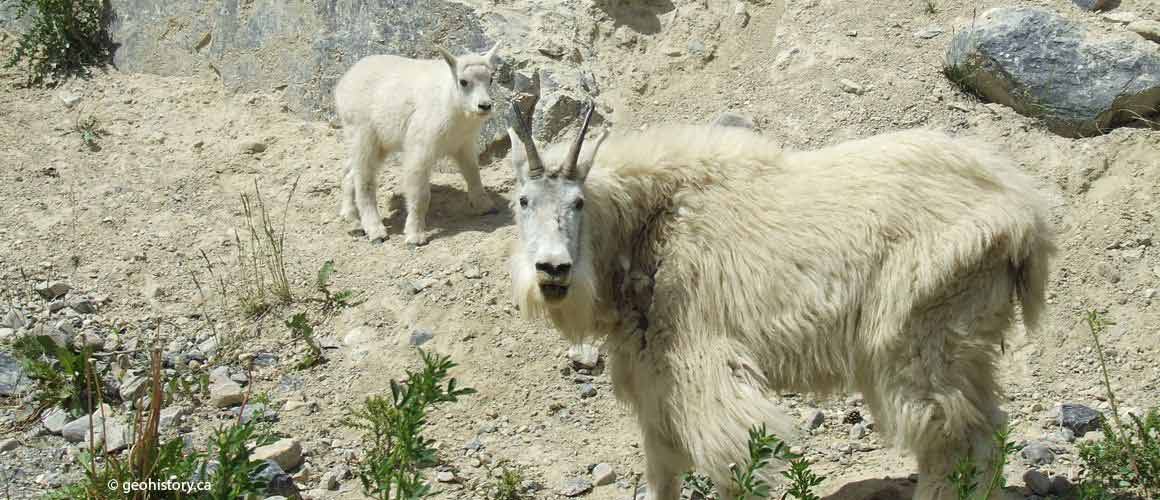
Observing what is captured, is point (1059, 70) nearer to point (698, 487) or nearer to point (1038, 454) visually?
point (1038, 454)

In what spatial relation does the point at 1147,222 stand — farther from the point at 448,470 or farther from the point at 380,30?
the point at 380,30

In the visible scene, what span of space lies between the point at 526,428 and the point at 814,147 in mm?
3574

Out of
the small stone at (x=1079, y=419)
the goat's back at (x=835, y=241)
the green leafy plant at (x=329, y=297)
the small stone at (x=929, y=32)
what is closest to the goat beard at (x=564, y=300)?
the goat's back at (x=835, y=241)

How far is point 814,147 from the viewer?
339 inches

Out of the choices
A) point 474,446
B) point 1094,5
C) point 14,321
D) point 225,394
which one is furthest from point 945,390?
point 14,321

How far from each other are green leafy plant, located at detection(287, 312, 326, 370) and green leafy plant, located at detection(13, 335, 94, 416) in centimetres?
139

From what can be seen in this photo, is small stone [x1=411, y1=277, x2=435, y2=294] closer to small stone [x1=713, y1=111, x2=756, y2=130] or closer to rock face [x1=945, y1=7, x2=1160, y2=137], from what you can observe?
small stone [x1=713, y1=111, x2=756, y2=130]

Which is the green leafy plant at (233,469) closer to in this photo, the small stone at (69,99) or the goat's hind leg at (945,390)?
the goat's hind leg at (945,390)

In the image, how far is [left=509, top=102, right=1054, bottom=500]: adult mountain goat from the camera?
15.2ft

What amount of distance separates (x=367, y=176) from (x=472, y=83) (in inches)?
50.8

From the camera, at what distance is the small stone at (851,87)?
8945mm

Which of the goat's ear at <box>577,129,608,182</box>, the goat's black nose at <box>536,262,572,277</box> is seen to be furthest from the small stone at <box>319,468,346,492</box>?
the goat's ear at <box>577,129,608,182</box>

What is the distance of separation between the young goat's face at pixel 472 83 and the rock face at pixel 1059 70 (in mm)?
3899

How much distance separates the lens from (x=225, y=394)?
6.73 metres
